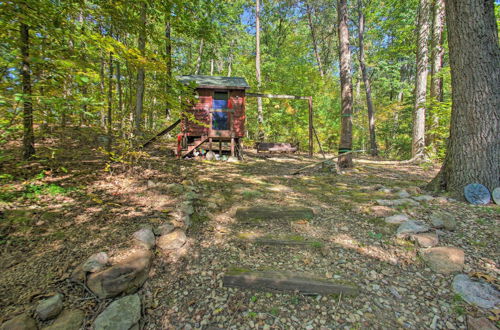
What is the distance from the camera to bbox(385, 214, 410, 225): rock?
302 cm

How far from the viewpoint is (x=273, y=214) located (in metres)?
3.52

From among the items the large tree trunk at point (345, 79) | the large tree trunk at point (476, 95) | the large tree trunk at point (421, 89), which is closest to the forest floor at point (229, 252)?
the large tree trunk at point (476, 95)

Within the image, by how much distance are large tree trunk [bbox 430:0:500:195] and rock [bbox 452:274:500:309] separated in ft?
7.24

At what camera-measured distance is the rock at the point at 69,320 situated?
169 centimetres

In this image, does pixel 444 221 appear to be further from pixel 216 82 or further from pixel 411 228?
pixel 216 82

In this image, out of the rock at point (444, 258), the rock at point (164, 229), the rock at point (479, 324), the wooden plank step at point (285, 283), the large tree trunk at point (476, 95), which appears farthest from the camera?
the large tree trunk at point (476, 95)

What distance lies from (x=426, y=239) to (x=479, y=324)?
973 millimetres

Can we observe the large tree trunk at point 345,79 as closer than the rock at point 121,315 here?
No

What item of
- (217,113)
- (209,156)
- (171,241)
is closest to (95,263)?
(171,241)

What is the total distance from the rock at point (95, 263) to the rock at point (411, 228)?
332 cm

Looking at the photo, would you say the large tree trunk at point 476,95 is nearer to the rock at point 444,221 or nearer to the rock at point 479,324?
the rock at point 444,221

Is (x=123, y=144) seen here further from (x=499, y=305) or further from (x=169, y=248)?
(x=499, y=305)

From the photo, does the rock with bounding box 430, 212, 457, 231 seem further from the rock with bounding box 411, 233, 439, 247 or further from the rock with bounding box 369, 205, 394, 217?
the rock with bounding box 369, 205, 394, 217

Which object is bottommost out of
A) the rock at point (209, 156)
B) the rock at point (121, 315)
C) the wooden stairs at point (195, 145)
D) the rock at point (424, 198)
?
the rock at point (121, 315)
